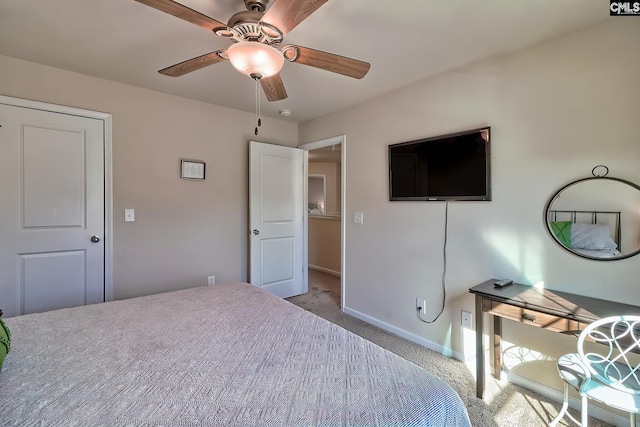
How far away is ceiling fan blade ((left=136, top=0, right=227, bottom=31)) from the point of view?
1218 millimetres

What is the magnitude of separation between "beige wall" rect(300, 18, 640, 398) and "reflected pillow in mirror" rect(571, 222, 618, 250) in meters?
0.10

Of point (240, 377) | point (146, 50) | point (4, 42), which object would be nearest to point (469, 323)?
point (240, 377)

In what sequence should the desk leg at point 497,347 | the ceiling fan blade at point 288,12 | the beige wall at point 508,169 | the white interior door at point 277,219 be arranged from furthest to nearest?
the white interior door at point 277,219 < the desk leg at point 497,347 < the beige wall at point 508,169 < the ceiling fan blade at point 288,12

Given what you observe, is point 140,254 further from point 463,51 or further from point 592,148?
point 592,148

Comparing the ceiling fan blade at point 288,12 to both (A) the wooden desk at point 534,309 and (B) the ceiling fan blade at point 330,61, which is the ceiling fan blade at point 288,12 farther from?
(A) the wooden desk at point 534,309

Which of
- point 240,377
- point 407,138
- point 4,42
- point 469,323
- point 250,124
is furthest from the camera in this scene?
point 250,124

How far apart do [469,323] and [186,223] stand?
279cm

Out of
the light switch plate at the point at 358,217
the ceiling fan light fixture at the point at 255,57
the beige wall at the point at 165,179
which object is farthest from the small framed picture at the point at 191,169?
the ceiling fan light fixture at the point at 255,57

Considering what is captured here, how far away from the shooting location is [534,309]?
64.8 inches

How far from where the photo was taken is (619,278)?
1658 mm

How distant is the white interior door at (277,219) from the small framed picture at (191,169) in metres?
0.54

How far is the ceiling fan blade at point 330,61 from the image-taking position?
5.10 ft

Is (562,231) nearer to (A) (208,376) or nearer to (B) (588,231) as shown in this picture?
(B) (588,231)

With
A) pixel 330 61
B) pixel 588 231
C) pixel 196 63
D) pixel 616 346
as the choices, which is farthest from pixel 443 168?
pixel 196 63
